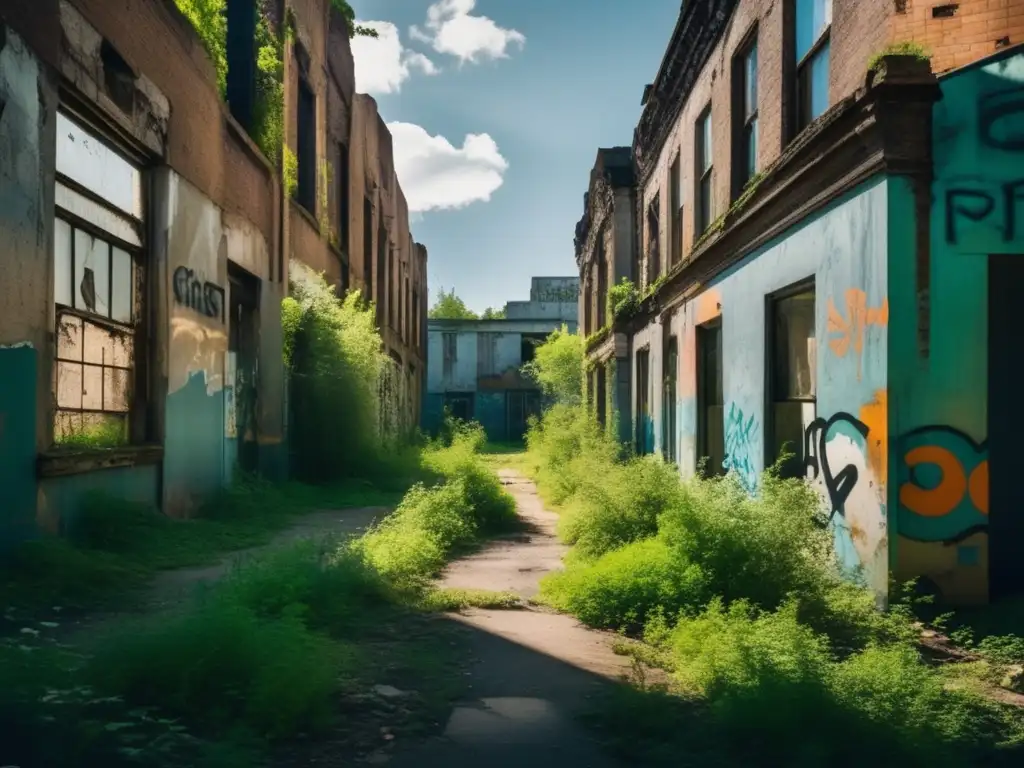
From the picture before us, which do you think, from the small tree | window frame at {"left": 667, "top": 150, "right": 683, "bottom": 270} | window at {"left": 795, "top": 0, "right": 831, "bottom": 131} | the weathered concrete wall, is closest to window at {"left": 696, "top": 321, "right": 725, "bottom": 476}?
window frame at {"left": 667, "top": 150, "right": 683, "bottom": 270}

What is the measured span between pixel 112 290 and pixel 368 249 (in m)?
14.5

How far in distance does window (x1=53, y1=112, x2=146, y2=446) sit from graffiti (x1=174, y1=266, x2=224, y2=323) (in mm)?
583

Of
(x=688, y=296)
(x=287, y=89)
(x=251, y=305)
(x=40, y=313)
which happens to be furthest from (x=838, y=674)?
(x=287, y=89)

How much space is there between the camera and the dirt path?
3578mm

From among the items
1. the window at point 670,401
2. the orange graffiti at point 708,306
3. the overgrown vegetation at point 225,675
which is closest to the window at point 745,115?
the orange graffiti at point 708,306

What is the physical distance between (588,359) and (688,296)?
1226cm

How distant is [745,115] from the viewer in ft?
34.5

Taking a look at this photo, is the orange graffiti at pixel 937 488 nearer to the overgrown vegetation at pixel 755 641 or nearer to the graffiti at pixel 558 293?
the overgrown vegetation at pixel 755 641

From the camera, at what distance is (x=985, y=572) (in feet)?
19.3

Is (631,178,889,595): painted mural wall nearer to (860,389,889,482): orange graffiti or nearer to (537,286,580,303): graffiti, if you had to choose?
(860,389,889,482): orange graffiti

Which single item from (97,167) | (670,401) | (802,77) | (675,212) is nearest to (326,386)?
(670,401)

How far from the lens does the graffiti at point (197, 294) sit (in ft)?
30.8

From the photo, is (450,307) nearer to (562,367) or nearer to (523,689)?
(562,367)

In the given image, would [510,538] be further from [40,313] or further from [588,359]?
[588,359]
